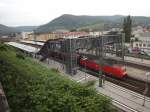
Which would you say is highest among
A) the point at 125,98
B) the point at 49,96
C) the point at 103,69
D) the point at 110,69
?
the point at 49,96

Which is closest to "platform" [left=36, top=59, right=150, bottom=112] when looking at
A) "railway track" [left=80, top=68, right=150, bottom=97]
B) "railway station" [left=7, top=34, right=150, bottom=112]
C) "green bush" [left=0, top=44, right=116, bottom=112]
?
"railway station" [left=7, top=34, right=150, bottom=112]

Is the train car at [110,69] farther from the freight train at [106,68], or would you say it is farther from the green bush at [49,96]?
the green bush at [49,96]

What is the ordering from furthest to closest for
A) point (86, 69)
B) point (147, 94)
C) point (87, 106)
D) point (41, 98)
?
point (86, 69)
point (147, 94)
point (41, 98)
point (87, 106)

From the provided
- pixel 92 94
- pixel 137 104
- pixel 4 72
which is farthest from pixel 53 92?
pixel 137 104

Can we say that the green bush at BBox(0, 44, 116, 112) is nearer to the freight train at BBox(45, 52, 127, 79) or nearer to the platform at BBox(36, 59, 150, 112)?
Answer: the platform at BBox(36, 59, 150, 112)

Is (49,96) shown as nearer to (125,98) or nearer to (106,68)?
(125,98)

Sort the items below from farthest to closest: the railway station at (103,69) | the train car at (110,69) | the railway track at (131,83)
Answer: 1. the train car at (110,69)
2. the railway track at (131,83)
3. the railway station at (103,69)

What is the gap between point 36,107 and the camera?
12.1m

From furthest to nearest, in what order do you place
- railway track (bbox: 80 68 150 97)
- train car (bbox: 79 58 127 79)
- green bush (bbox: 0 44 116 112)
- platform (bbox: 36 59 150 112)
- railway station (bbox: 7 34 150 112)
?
train car (bbox: 79 58 127 79) → railway track (bbox: 80 68 150 97) → railway station (bbox: 7 34 150 112) → platform (bbox: 36 59 150 112) → green bush (bbox: 0 44 116 112)

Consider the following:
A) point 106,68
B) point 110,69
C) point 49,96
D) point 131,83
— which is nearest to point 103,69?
point 106,68

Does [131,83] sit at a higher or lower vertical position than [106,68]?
lower

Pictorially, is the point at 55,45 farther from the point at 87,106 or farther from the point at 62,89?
the point at 87,106

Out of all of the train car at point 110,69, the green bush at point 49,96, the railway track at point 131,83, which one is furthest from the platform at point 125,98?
the green bush at point 49,96

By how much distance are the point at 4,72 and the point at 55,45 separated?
20.5 m
